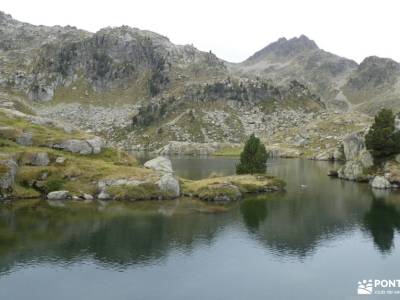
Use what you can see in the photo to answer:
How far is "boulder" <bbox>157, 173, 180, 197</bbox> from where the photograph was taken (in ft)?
395

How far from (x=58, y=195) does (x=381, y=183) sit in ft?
326

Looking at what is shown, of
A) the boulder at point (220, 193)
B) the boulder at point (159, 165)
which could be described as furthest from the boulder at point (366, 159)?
the boulder at point (159, 165)

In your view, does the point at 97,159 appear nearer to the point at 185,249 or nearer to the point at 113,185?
the point at 113,185

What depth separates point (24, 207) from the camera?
105500 millimetres

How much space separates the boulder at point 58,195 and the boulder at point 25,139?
91.6 ft

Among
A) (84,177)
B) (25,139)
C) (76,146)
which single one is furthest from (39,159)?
(76,146)

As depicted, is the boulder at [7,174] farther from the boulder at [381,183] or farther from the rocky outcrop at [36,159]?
the boulder at [381,183]

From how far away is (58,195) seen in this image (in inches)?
4525

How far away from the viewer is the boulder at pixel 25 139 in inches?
5335

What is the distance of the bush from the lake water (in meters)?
39.2

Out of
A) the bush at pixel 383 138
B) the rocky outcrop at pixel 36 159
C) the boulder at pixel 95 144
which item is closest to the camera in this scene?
the rocky outcrop at pixel 36 159

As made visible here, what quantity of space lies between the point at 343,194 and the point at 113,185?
68.1m

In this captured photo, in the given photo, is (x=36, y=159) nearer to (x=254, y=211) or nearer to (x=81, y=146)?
(x=81, y=146)

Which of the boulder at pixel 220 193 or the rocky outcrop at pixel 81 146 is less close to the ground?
the rocky outcrop at pixel 81 146
